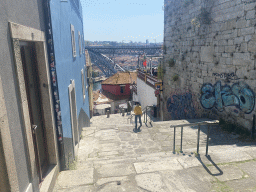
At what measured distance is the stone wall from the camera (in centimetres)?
598

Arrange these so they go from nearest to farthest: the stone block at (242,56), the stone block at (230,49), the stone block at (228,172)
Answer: the stone block at (228,172)
the stone block at (242,56)
the stone block at (230,49)

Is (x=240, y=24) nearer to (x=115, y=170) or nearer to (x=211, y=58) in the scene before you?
(x=211, y=58)

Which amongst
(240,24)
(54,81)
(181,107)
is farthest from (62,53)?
(181,107)

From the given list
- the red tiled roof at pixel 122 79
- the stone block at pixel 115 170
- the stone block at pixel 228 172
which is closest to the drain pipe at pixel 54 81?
the stone block at pixel 115 170

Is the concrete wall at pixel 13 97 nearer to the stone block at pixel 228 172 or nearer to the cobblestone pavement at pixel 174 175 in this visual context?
the cobblestone pavement at pixel 174 175

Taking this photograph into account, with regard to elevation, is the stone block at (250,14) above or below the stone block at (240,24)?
above

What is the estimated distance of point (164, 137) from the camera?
277 inches

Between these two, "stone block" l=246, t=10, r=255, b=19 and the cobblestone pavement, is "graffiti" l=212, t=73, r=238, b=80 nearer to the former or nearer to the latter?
"stone block" l=246, t=10, r=255, b=19

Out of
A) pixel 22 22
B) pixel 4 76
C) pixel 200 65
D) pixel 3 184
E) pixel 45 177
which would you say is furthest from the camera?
pixel 200 65

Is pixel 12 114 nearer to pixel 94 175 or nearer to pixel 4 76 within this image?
pixel 4 76

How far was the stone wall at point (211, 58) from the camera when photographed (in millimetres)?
5977

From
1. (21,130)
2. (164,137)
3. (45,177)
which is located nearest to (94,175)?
(45,177)

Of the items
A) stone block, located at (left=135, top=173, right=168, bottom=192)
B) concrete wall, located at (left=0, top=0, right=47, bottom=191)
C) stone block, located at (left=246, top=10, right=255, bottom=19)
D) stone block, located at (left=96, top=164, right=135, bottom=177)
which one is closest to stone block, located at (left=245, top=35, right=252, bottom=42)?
stone block, located at (left=246, top=10, right=255, bottom=19)

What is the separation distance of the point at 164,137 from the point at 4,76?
5834mm
